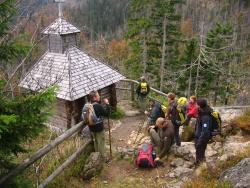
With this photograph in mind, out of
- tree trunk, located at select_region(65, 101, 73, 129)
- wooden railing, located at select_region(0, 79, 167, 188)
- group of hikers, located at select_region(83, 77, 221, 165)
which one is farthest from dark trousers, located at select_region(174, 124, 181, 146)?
tree trunk, located at select_region(65, 101, 73, 129)

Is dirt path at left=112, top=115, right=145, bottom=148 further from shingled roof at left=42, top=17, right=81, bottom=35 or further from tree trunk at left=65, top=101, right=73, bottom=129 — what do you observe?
shingled roof at left=42, top=17, right=81, bottom=35

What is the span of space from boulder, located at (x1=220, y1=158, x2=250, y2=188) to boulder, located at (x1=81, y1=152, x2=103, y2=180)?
9.48 ft

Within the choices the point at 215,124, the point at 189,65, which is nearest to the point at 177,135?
the point at 215,124

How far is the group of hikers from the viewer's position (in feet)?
25.2

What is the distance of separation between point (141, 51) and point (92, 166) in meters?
21.6

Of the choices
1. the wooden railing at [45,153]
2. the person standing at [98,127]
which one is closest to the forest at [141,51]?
the wooden railing at [45,153]

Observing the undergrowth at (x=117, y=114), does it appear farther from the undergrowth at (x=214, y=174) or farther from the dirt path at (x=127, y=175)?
the undergrowth at (x=214, y=174)

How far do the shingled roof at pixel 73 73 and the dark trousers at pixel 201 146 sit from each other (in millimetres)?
5972

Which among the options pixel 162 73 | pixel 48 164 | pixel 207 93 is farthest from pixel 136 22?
pixel 48 164

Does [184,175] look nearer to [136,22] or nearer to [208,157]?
[208,157]

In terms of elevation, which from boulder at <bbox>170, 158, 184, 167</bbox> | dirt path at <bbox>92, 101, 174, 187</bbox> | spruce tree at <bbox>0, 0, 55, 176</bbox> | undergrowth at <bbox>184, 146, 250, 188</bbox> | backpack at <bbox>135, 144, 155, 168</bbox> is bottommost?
dirt path at <bbox>92, 101, 174, 187</bbox>

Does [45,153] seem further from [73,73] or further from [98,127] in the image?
[73,73]

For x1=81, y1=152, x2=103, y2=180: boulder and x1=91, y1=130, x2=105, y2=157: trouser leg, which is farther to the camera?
x1=91, y1=130, x2=105, y2=157: trouser leg

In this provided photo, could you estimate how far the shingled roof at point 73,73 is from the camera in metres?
13.0
